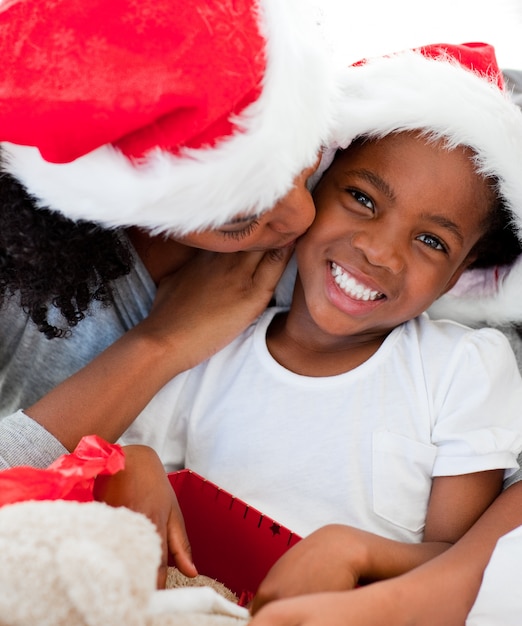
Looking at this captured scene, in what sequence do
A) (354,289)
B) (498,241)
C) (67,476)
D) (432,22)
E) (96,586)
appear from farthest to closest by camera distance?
(432,22), (498,241), (354,289), (67,476), (96,586)

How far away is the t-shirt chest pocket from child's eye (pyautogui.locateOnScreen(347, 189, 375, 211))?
0.34 m

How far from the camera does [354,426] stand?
3.67ft

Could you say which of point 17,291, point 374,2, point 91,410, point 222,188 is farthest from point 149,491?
point 374,2

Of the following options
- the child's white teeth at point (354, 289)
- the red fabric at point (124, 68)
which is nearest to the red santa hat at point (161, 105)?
the red fabric at point (124, 68)

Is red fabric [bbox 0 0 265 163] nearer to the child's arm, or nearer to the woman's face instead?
the woman's face

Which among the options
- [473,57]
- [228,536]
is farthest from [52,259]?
[473,57]

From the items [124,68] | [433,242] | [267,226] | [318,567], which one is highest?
[124,68]

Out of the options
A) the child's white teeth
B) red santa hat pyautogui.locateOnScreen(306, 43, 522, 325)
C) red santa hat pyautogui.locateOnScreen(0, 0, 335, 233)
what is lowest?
the child's white teeth

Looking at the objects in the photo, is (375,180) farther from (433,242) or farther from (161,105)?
(161,105)

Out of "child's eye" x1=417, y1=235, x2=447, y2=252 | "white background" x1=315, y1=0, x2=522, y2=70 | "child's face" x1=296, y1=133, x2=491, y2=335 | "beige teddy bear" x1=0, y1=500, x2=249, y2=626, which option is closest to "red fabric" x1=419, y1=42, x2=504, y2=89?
"child's face" x1=296, y1=133, x2=491, y2=335

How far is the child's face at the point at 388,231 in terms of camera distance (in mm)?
1050

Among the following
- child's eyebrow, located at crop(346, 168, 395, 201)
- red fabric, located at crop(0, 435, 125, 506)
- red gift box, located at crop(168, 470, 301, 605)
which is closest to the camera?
red fabric, located at crop(0, 435, 125, 506)

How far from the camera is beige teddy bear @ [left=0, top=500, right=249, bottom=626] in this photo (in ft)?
1.91

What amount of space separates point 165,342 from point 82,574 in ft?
1.82
